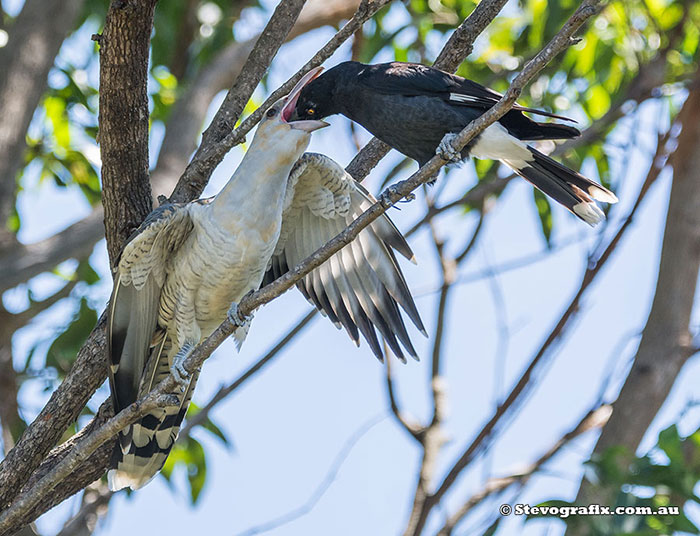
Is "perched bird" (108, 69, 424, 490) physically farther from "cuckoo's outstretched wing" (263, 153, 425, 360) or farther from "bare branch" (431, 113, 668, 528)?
"bare branch" (431, 113, 668, 528)

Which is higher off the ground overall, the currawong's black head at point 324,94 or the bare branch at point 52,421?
the currawong's black head at point 324,94

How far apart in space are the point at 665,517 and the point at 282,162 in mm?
2139

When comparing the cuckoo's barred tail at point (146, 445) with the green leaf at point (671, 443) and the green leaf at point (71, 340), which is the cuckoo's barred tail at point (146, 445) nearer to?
the green leaf at point (71, 340)

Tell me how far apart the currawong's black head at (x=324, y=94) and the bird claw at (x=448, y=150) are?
62 centimetres

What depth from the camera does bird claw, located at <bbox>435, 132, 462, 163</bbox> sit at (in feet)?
11.3

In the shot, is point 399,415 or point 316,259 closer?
point 316,259

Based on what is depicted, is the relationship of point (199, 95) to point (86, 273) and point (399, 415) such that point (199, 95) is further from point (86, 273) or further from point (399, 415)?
point (399, 415)

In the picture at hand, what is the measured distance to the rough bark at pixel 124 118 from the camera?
369 centimetres

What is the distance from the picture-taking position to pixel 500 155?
4.23 meters

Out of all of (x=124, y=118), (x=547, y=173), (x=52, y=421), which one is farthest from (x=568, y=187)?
(x=52, y=421)

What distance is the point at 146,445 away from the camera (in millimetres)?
4445

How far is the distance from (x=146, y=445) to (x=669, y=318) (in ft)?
9.41

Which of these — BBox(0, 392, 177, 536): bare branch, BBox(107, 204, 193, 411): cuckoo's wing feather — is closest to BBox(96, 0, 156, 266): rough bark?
BBox(107, 204, 193, 411): cuckoo's wing feather

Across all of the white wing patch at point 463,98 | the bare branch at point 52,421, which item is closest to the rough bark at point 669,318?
the white wing patch at point 463,98
